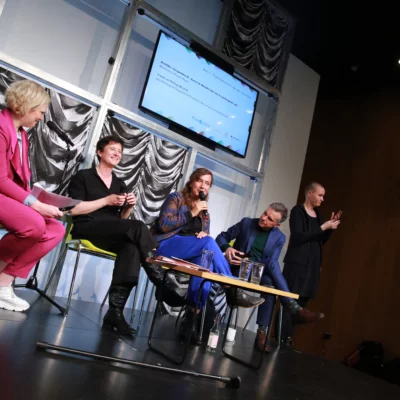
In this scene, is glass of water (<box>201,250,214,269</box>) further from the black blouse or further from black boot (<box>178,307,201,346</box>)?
the black blouse

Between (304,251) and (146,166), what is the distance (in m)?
1.75

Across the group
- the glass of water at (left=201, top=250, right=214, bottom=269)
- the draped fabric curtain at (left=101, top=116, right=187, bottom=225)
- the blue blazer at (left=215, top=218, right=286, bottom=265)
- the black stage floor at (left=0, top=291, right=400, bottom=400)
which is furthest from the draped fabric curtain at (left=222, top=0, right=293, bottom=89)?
the black stage floor at (left=0, top=291, right=400, bottom=400)

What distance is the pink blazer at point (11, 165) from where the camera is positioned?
7.38ft

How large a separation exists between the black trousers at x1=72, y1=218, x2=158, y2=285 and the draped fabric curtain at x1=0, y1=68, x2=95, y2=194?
38.2 inches

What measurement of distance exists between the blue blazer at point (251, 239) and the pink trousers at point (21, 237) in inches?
72.8

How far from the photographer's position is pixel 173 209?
3145mm

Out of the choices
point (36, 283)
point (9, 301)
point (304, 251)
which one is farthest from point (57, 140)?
point (304, 251)

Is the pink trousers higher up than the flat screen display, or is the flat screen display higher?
the flat screen display

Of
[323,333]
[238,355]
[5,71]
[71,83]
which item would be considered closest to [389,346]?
[323,333]

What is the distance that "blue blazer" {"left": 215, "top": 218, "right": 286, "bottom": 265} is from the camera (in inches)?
148

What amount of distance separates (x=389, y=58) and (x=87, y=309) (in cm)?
484

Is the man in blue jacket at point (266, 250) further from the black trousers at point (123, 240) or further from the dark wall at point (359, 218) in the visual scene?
the dark wall at point (359, 218)

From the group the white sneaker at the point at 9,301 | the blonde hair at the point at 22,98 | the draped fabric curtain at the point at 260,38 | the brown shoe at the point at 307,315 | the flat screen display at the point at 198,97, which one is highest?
the draped fabric curtain at the point at 260,38

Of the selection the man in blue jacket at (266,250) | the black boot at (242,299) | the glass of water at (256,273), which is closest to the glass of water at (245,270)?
the glass of water at (256,273)
